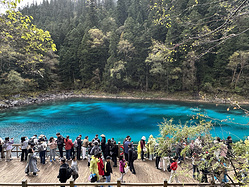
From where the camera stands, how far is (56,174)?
22.3 ft

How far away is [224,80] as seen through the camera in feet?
108

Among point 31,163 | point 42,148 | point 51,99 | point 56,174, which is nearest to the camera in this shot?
point 31,163

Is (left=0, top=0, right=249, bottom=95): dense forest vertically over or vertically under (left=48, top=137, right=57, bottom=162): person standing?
over

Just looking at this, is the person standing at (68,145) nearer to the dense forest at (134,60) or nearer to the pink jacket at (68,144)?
the pink jacket at (68,144)

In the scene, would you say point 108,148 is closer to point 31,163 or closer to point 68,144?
point 68,144

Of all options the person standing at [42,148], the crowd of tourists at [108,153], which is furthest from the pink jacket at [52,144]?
the person standing at [42,148]

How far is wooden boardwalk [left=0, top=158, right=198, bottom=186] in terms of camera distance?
6402 mm

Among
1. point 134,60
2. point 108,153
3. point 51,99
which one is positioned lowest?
point 51,99

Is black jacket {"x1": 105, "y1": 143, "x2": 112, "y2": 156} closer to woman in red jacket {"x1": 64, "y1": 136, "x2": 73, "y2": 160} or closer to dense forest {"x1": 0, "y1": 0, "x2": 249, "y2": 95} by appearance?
woman in red jacket {"x1": 64, "y1": 136, "x2": 73, "y2": 160}

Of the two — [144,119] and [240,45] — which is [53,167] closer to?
[144,119]

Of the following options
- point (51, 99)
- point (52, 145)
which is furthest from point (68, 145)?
point (51, 99)

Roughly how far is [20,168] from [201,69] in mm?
36084

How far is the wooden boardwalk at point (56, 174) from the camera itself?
252 inches

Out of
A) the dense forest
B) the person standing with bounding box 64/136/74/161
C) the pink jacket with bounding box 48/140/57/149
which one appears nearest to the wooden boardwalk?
the person standing with bounding box 64/136/74/161
